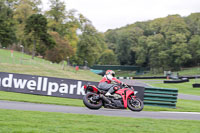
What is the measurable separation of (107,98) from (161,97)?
5247mm

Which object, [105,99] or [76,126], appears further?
[105,99]

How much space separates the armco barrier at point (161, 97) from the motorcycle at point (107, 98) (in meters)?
4.12

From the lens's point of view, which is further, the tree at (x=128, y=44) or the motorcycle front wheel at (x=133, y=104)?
the tree at (x=128, y=44)

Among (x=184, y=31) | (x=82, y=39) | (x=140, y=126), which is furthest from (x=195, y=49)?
(x=140, y=126)

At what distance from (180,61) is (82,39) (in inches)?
1189

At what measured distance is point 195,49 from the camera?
8888 cm

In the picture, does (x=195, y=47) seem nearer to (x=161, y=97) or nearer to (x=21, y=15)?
(x=21, y=15)

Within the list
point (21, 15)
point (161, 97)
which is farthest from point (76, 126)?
point (21, 15)

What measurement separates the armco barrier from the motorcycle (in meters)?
4.12

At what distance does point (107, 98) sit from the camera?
10.7 meters

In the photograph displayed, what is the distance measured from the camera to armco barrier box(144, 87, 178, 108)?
1497 centimetres

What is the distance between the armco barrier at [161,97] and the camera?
1497 cm

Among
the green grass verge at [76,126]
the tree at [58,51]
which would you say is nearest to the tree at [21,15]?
the tree at [58,51]

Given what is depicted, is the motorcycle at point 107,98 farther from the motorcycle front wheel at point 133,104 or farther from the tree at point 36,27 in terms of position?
the tree at point 36,27
